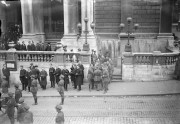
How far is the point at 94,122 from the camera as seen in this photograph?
447 inches

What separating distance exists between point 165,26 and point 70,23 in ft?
32.4

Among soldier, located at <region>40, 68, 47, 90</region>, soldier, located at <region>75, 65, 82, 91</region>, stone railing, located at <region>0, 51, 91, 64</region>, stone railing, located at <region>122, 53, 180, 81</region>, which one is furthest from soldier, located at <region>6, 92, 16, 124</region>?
stone railing, located at <region>122, 53, 180, 81</region>

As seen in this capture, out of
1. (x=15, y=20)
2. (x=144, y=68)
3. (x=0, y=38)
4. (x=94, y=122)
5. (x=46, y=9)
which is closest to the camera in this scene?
(x=94, y=122)

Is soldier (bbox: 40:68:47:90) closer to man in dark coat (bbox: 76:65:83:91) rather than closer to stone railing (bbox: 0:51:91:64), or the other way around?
man in dark coat (bbox: 76:65:83:91)

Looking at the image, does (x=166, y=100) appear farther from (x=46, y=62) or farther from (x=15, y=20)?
(x=15, y=20)

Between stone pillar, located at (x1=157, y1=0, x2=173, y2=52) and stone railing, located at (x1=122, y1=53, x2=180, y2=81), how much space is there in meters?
6.95

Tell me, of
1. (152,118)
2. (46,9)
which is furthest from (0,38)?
(152,118)

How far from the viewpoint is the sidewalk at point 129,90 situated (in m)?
15.5

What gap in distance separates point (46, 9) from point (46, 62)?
450 inches

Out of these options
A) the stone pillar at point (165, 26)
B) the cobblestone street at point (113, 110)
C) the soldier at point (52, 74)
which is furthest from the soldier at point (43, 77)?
the stone pillar at point (165, 26)

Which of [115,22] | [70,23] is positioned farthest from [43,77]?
[115,22]

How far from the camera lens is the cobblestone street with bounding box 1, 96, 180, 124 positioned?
11.5m

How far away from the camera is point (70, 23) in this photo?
896 inches

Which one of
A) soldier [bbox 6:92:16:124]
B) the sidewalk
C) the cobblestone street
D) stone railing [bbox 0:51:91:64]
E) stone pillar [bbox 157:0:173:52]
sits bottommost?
the cobblestone street
